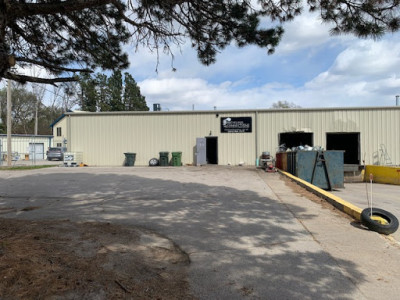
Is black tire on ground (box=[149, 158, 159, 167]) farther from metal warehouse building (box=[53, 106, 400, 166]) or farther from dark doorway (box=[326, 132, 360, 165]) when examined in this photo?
dark doorway (box=[326, 132, 360, 165])

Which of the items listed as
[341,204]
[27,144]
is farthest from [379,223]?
[27,144]

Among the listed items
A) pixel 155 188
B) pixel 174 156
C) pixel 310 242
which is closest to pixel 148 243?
pixel 310 242

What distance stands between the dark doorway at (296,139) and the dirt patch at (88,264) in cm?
2045

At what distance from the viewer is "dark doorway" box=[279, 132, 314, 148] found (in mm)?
24641

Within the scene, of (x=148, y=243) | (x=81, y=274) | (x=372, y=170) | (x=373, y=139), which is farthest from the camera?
(x=373, y=139)

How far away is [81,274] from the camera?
3.67 metres

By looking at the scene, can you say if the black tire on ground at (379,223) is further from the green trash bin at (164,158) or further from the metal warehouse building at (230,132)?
the green trash bin at (164,158)

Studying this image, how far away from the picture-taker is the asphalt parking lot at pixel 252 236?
3619 millimetres

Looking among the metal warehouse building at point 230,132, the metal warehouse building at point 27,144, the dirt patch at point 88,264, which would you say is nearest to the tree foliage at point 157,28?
the dirt patch at point 88,264

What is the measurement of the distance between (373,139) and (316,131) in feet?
12.9

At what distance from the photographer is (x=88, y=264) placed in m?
3.99

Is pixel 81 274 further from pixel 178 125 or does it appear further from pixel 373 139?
pixel 373 139

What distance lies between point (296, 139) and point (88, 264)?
24761 millimetres

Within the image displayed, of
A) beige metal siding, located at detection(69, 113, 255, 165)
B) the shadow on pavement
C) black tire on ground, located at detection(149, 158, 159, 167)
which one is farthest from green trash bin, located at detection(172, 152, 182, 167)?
the shadow on pavement
